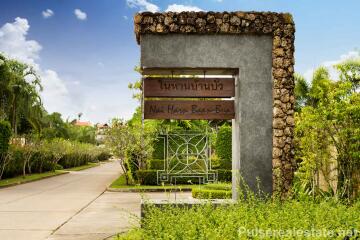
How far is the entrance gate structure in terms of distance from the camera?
352 inches

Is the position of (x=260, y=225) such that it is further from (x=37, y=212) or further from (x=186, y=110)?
(x=37, y=212)

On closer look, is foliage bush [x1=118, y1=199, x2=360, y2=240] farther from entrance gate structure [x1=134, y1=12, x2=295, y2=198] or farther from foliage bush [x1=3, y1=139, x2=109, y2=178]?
foliage bush [x1=3, y1=139, x2=109, y2=178]

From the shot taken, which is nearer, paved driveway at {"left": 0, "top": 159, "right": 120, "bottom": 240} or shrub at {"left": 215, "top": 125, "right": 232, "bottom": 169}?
paved driveway at {"left": 0, "top": 159, "right": 120, "bottom": 240}

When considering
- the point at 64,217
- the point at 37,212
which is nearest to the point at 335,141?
the point at 64,217

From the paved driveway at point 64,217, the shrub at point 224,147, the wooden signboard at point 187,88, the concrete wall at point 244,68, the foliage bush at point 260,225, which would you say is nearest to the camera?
the foliage bush at point 260,225

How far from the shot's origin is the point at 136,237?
6.85 meters

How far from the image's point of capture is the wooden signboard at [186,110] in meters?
9.15

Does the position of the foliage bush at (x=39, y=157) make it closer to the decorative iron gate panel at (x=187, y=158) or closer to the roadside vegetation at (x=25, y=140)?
the roadside vegetation at (x=25, y=140)

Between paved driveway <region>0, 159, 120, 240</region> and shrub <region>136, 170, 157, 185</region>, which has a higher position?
shrub <region>136, 170, 157, 185</region>

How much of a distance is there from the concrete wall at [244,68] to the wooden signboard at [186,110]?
384 mm

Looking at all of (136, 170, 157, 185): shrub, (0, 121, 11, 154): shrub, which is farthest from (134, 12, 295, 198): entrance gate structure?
(0, 121, 11, 154): shrub

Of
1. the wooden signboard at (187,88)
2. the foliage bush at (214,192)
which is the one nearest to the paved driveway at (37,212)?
the foliage bush at (214,192)

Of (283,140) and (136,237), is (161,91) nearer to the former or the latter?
(283,140)

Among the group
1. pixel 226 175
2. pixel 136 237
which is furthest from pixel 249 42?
pixel 226 175
